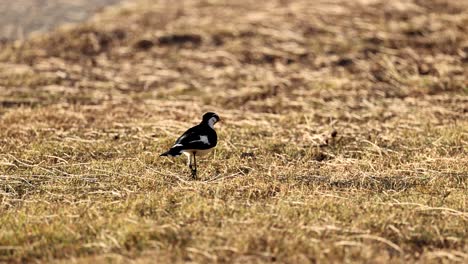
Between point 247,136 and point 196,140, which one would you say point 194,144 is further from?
point 247,136

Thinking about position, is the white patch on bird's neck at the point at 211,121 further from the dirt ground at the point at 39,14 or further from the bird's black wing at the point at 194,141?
the dirt ground at the point at 39,14

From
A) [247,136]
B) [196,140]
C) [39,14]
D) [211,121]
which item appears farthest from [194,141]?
[39,14]

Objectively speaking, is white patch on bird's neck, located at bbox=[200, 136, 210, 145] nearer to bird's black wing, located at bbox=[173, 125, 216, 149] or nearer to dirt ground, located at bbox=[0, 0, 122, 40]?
bird's black wing, located at bbox=[173, 125, 216, 149]

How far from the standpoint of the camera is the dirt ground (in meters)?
23.3

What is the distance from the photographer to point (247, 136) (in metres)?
11.1

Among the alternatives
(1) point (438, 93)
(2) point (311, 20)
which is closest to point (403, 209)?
(1) point (438, 93)

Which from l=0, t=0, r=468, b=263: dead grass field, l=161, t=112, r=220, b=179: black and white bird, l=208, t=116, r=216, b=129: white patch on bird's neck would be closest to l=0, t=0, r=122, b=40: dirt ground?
l=0, t=0, r=468, b=263: dead grass field

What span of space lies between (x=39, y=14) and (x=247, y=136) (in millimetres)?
17213

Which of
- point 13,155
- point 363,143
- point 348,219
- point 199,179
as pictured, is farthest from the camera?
point 363,143

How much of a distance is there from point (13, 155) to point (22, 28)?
48.9 ft

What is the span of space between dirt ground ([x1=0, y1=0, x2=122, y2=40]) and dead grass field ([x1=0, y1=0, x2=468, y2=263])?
1915mm

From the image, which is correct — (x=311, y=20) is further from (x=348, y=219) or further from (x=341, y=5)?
(x=348, y=219)

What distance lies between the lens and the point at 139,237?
6.18 meters

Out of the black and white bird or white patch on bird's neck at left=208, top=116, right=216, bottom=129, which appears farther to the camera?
white patch on bird's neck at left=208, top=116, right=216, bottom=129
